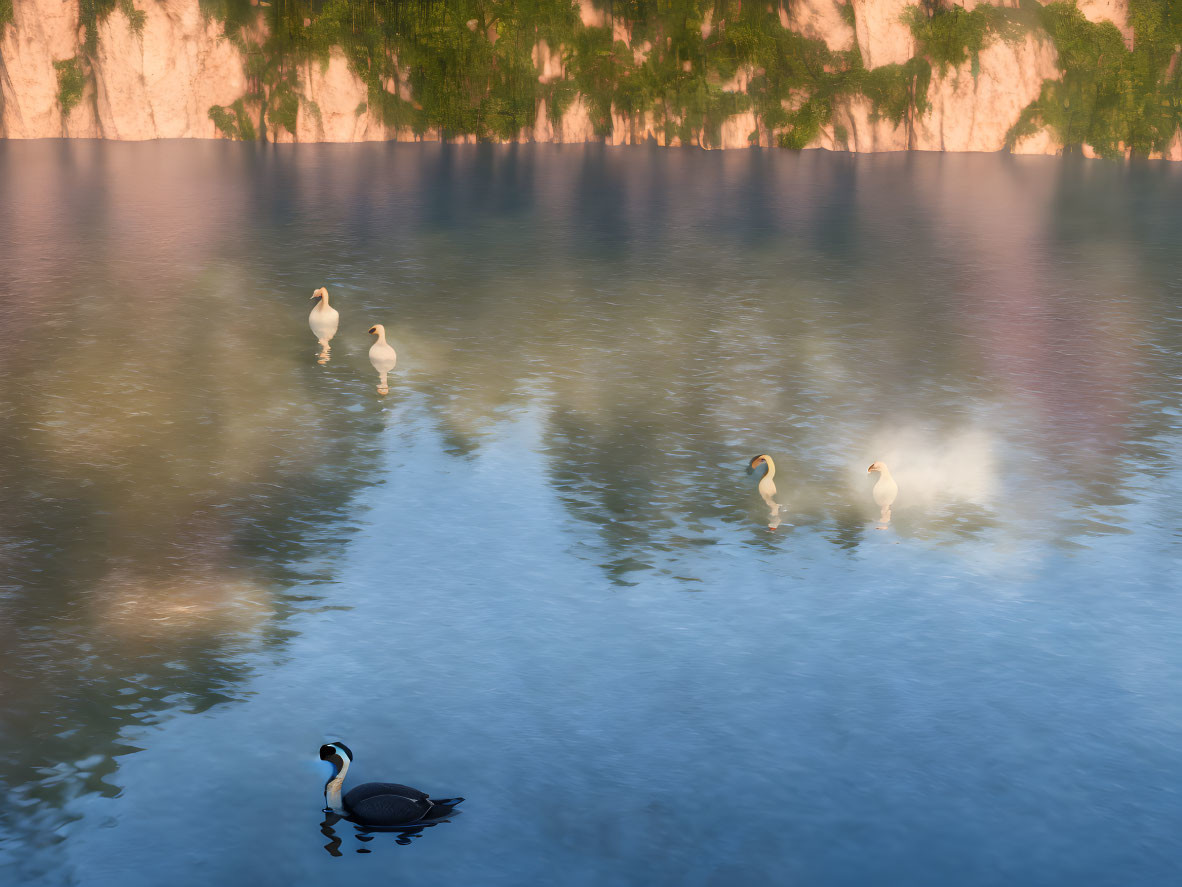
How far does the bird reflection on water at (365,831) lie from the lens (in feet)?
62.3

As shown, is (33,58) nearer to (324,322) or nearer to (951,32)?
(951,32)

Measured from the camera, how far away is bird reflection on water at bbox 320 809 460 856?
18984 millimetres

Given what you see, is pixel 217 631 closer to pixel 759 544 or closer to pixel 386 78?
pixel 759 544

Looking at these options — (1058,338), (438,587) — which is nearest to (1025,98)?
(1058,338)

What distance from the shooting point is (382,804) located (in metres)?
19.3

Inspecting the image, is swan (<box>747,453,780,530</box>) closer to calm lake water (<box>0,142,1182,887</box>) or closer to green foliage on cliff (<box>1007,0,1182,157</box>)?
calm lake water (<box>0,142,1182,887</box>)

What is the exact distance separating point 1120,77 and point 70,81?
265 ft

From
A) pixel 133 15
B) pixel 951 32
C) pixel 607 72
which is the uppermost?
pixel 133 15

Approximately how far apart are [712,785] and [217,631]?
31.2 ft

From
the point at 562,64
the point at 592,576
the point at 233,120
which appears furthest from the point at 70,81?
the point at 592,576

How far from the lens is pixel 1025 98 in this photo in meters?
112

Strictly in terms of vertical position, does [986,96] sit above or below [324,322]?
above

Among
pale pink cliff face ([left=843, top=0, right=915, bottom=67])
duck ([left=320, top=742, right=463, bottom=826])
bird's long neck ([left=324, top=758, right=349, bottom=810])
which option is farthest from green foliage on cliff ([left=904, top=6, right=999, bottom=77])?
bird's long neck ([left=324, top=758, right=349, bottom=810])

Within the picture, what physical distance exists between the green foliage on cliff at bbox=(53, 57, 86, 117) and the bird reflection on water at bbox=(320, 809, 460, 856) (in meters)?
105
